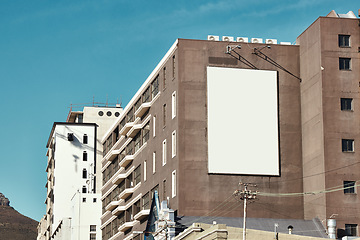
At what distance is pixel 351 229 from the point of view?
81688 mm

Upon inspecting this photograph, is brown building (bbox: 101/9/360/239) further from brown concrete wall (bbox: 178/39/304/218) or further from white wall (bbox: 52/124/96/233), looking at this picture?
white wall (bbox: 52/124/96/233)

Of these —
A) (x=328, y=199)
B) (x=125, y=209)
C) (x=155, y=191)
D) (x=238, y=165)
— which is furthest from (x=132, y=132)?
(x=328, y=199)

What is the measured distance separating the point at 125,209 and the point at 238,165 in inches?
1141

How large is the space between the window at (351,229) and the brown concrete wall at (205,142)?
6076 millimetres

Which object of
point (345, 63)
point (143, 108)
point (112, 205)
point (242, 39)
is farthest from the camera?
point (112, 205)

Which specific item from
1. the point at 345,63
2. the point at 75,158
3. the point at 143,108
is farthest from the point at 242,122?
the point at 75,158

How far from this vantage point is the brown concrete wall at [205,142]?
83.9 meters

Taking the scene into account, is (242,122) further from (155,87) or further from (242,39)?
(155,87)

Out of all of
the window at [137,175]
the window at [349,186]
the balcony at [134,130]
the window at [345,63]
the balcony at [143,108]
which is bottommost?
the window at [349,186]

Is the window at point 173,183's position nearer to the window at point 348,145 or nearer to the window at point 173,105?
the window at point 173,105

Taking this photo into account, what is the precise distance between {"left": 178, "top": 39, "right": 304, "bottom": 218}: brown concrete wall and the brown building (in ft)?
0.34

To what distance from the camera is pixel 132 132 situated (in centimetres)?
10588

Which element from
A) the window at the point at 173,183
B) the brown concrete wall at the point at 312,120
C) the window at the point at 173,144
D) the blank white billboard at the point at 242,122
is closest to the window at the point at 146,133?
the window at the point at 173,144

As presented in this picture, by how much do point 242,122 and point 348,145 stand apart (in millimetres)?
11114
